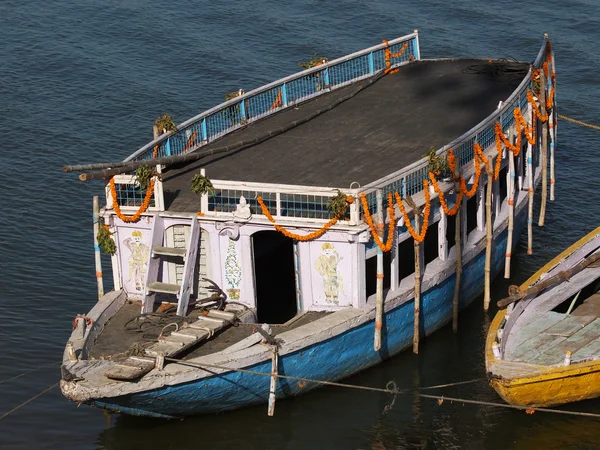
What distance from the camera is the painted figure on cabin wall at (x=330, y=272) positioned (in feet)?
81.9

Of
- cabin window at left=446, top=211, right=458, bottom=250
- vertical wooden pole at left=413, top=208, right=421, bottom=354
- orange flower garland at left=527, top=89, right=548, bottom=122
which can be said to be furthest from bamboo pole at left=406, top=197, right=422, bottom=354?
orange flower garland at left=527, top=89, right=548, bottom=122

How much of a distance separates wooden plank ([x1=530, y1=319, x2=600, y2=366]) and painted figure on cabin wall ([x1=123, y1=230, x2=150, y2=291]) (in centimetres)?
894

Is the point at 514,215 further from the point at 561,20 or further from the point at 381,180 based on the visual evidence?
the point at 561,20

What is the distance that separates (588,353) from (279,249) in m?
9.31

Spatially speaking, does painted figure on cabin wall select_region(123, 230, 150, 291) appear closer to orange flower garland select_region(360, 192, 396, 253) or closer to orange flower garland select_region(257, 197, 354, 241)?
orange flower garland select_region(257, 197, 354, 241)

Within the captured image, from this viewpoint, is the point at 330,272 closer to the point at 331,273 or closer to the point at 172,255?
the point at 331,273

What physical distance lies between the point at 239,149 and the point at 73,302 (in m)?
6.37

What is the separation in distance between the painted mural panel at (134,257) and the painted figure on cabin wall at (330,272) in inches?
156

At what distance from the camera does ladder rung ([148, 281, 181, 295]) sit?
25.0 meters

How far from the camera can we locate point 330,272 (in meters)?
25.2

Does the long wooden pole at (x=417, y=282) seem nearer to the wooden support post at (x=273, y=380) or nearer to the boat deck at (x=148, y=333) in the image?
the boat deck at (x=148, y=333)

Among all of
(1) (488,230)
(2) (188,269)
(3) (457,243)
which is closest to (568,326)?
(3) (457,243)

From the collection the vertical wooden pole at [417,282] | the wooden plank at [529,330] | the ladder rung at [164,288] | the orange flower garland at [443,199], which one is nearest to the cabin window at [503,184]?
the orange flower garland at [443,199]

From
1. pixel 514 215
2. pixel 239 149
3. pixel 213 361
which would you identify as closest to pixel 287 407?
pixel 213 361
